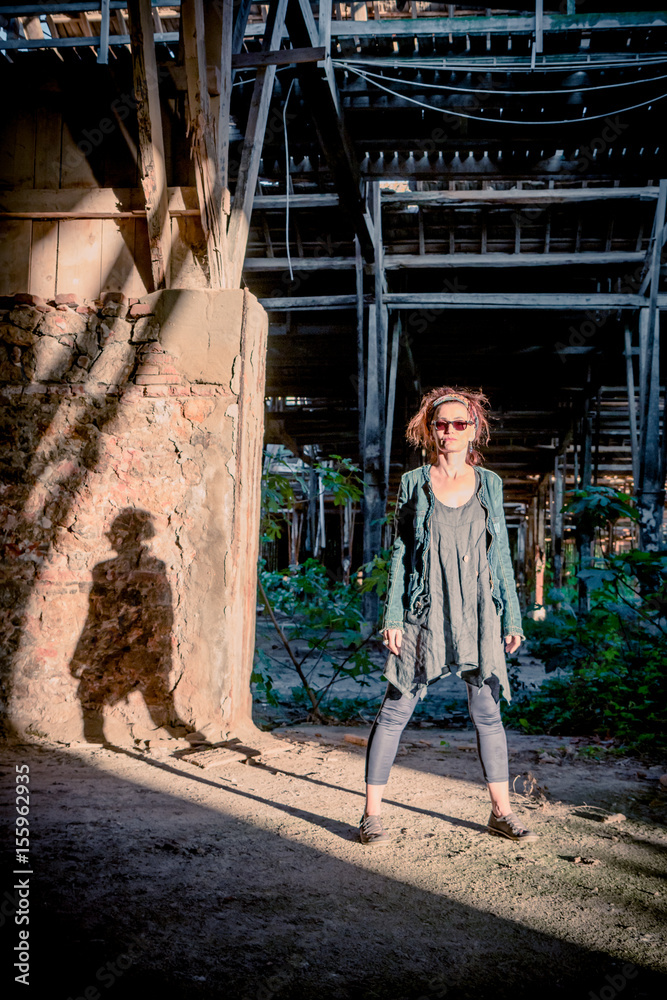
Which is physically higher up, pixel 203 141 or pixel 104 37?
pixel 104 37

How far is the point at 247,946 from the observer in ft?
6.37

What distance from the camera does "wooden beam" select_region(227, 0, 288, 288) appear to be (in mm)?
4582

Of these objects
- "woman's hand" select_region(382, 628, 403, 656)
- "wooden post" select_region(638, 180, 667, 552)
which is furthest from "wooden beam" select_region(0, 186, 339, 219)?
"wooden post" select_region(638, 180, 667, 552)

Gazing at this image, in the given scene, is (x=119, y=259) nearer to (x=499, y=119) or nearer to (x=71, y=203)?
(x=71, y=203)

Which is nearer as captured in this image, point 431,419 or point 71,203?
point 431,419

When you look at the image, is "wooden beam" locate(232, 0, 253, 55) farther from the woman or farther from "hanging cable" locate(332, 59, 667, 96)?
the woman

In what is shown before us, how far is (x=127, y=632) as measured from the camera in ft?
13.9

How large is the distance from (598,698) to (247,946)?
164 inches

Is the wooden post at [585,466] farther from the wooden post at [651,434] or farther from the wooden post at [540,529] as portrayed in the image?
the wooden post at [540,529]

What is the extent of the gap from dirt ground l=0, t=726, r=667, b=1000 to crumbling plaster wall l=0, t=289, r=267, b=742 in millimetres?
447

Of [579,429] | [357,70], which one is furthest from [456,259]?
[579,429]

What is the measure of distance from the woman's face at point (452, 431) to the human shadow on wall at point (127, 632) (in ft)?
7.06

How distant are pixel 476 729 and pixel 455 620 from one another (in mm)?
448

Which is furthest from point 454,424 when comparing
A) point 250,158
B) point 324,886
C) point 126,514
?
point 250,158
